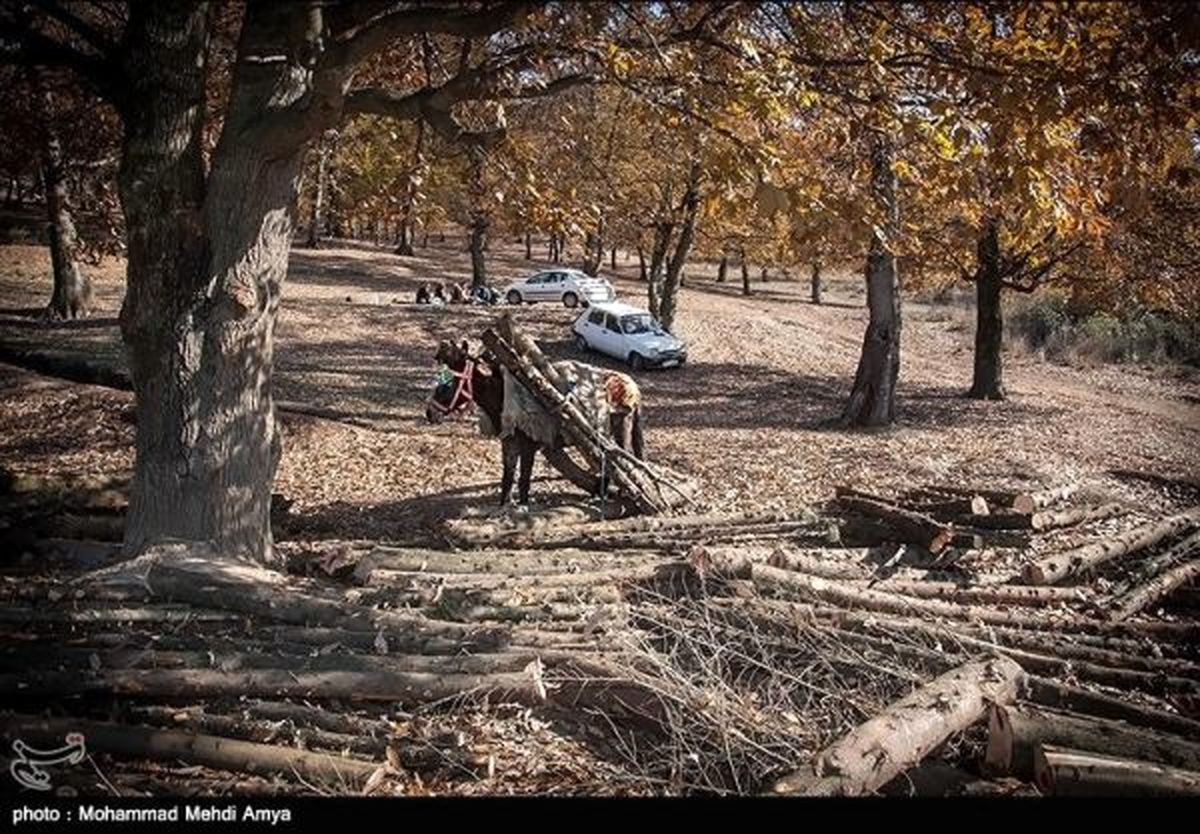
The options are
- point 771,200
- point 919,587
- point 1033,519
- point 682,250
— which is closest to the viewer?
point 771,200

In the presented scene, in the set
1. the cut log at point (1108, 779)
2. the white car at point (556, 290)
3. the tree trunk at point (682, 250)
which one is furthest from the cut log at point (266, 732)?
the white car at point (556, 290)

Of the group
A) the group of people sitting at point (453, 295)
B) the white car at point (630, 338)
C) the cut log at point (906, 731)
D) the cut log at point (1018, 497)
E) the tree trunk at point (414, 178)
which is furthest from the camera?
the group of people sitting at point (453, 295)

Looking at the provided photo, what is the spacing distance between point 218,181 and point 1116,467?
14061mm

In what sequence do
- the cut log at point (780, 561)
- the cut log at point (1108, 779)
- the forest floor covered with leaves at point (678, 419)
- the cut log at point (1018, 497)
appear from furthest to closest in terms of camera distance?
1. the forest floor covered with leaves at point (678, 419)
2. the cut log at point (1018, 497)
3. the cut log at point (780, 561)
4. the cut log at point (1108, 779)

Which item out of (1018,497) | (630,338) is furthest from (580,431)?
(630,338)

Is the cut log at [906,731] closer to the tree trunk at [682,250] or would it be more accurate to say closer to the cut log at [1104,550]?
the cut log at [1104,550]

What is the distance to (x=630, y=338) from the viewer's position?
22.9 meters

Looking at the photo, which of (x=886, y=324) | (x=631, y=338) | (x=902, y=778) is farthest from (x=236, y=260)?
(x=631, y=338)

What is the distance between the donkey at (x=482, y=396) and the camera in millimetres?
9219

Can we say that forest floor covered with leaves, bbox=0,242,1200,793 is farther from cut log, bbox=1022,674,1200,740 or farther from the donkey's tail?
the donkey's tail

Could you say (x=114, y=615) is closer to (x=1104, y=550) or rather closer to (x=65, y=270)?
(x=1104, y=550)

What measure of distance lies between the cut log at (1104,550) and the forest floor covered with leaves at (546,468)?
1.27 ft

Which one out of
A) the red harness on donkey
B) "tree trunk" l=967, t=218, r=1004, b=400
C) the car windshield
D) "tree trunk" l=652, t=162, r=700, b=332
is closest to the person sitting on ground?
"tree trunk" l=652, t=162, r=700, b=332

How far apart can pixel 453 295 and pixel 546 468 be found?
69.7 ft
